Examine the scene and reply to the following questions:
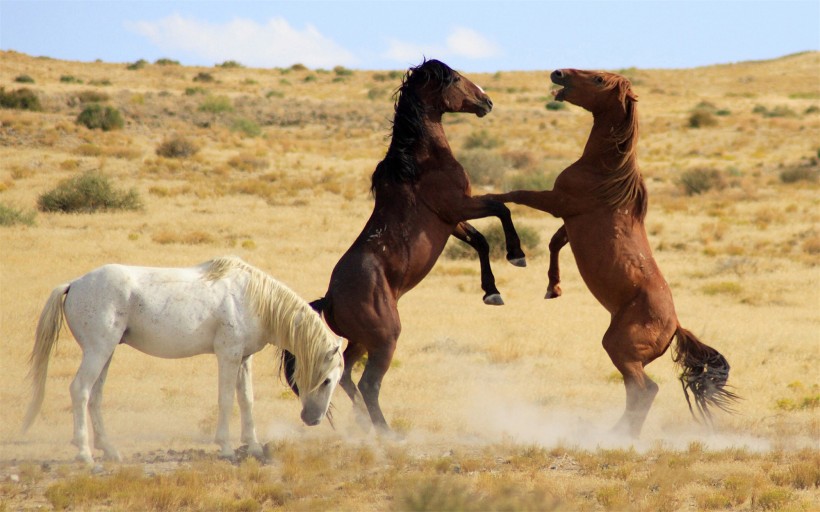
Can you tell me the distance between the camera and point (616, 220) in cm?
765

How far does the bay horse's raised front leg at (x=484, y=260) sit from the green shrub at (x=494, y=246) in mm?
10845

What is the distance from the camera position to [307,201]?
78.8ft

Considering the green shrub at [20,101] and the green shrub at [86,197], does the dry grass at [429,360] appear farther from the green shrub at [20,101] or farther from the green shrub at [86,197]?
the green shrub at [20,101]

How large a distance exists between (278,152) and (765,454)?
2889 centimetres

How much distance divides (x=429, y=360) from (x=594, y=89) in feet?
16.8

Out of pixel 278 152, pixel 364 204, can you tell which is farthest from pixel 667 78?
pixel 364 204

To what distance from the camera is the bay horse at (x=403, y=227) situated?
7.45m

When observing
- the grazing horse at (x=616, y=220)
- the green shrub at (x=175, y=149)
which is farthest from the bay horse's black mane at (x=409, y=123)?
the green shrub at (x=175, y=149)

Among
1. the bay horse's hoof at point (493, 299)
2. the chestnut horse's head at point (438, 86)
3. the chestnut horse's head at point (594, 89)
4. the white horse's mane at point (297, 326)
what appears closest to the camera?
the white horse's mane at point (297, 326)

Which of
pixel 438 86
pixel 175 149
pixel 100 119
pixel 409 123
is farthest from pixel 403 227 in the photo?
pixel 100 119

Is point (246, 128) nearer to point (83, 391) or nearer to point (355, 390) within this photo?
point (355, 390)

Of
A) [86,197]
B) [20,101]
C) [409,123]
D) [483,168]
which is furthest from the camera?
[20,101]

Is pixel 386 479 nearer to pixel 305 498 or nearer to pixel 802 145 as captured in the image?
pixel 305 498

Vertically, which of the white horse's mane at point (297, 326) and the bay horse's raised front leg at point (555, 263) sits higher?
the bay horse's raised front leg at point (555, 263)
